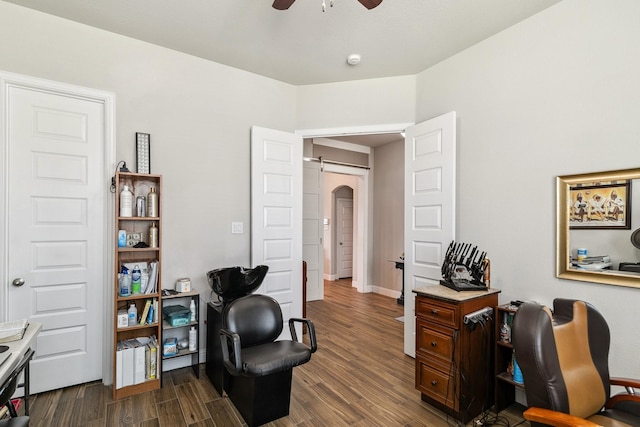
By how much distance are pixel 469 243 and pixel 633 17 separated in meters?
1.87

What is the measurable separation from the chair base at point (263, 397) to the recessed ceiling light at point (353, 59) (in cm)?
289

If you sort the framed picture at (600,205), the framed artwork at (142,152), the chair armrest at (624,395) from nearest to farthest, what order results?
the chair armrest at (624,395), the framed picture at (600,205), the framed artwork at (142,152)

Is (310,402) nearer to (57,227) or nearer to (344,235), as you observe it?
(57,227)

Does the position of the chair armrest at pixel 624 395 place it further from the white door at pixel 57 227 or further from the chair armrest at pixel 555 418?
the white door at pixel 57 227

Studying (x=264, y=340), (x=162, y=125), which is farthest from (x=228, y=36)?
(x=264, y=340)

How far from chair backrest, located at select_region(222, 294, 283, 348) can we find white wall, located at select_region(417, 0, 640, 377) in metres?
1.88

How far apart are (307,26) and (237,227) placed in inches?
81.5

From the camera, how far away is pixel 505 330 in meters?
2.41

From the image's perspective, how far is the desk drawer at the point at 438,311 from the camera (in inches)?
89.1

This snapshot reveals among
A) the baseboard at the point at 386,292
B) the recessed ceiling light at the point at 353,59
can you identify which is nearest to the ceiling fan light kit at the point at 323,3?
the recessed ceiling light at the point at 353,59

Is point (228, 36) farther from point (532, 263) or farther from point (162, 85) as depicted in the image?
point (532, 263)

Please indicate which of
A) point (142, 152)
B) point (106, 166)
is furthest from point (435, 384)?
point (106, 166)

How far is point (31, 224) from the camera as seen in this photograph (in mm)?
2586

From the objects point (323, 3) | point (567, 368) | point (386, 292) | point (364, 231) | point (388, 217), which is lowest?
point (386, 292)
